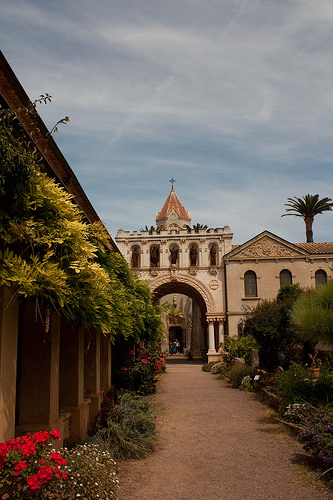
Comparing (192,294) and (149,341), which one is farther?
(192,294)

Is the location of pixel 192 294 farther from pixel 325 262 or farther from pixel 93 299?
pixel 93 299

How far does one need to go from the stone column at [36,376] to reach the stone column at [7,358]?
1057 millimetres

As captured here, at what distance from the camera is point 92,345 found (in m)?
10.0

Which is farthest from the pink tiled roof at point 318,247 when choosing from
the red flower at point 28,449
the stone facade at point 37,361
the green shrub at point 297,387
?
the red flower at point 28,449

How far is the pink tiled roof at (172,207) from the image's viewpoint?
171ft

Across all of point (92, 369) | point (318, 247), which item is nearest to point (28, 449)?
point (92, 369)

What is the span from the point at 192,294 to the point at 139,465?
28.4m

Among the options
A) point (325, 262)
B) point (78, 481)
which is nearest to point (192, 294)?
point (325, 262)

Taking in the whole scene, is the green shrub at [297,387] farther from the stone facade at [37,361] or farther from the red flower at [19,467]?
the red flower at [19,467]

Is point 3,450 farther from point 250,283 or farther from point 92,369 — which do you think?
point 250,283

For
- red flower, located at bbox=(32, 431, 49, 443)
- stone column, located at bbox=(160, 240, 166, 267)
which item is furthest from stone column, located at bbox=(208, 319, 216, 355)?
red flower, located at bbox=(32, 431, 49, 443)

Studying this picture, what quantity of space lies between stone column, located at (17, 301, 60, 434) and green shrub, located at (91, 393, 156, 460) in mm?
1764

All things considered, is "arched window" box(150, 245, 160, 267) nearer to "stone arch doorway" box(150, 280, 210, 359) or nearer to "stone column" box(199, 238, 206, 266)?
"stone arch doorway" box(150, 280, 210, 359)

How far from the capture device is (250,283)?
31375mm
